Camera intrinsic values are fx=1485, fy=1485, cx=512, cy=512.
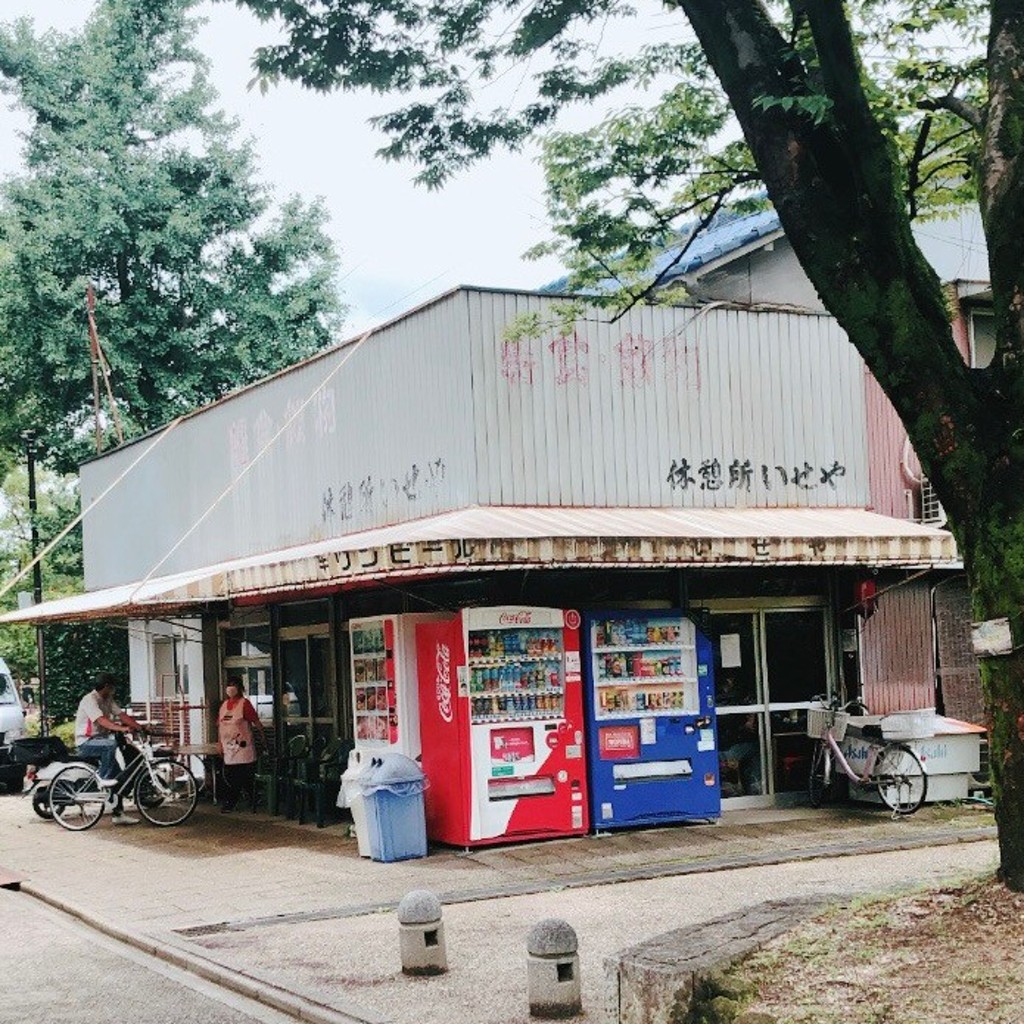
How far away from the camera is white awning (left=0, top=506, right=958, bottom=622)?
1295 cm

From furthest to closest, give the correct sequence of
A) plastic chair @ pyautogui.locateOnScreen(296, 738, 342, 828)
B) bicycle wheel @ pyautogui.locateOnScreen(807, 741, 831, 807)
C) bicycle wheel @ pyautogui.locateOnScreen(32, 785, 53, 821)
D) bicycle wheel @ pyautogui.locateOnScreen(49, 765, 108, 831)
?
bicycle wheel @ pyautogui.locateOnScreen(32, 785, 53, 821) → bicycle wheel @ pyautogui.locateOnScreen(49, 765, 108, 831) → plastic chair @ pyautogui.locateOnScreen(296, 738, 342, 828) → bicycle wheel @ pyautogui.locateOnScreen(807, 741, 831, 807)

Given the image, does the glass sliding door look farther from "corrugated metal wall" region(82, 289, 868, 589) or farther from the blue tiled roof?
the blue tiled roof

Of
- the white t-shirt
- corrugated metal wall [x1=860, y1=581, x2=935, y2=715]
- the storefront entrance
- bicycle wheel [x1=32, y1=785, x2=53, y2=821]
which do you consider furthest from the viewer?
bicycle wheel [x1=32, y1=785, x2=53, y2=821]

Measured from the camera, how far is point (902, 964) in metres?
6.79

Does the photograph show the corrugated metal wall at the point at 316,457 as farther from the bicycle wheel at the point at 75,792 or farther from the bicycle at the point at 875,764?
the bicycle at the point at 875,764

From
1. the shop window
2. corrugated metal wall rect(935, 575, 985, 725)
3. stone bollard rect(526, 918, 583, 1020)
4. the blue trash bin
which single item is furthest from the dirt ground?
the shop window

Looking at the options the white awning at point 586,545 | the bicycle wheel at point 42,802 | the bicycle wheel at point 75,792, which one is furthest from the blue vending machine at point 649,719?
the bicycle wheel at point 42,802

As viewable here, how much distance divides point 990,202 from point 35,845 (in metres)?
13.3

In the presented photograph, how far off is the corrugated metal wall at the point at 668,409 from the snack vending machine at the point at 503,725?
1373 millimetres

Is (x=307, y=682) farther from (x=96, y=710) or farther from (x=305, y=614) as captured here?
(x=96, y=710)

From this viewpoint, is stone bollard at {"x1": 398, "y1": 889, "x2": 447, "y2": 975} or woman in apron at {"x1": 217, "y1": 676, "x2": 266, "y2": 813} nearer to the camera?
stone bollard at {"x1": 398, "y1": 889, "x2": 447, "y2": 975}

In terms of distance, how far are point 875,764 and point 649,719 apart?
2.65 metres

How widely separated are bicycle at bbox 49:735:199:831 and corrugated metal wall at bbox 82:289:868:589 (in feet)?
10.2

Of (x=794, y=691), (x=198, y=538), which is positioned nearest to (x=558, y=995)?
(x=794, y=691)
